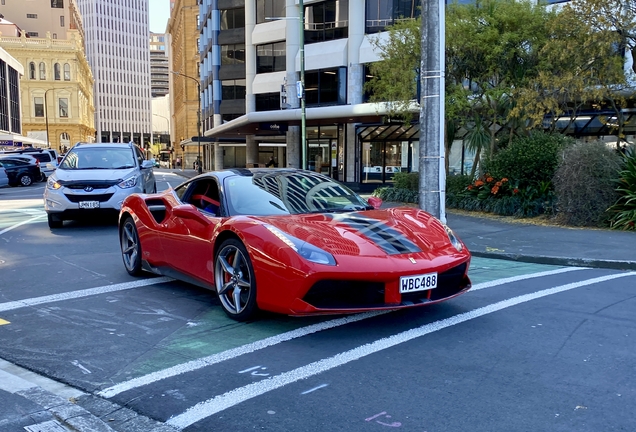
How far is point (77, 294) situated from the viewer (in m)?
6.42

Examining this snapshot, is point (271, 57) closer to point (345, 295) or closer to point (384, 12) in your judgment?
point (384, 12)

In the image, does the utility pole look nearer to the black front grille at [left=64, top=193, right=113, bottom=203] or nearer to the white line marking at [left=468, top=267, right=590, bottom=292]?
the white line marking at [left=468, top=267, right=590, bottom=292]

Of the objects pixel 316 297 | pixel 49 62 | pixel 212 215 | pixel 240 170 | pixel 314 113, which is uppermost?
pixel 49 62

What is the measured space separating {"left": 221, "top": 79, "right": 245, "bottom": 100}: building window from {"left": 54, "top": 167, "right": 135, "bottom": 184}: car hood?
40007 mm

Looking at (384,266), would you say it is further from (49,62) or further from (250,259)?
(49,62)

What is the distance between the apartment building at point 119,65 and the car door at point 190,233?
169m

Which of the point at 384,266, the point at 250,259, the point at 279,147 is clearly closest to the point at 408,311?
the point at 384,266

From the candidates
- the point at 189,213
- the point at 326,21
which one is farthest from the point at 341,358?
the point at 326,21

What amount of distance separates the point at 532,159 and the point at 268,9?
30467 millimetres

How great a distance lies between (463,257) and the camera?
5250 millimetres

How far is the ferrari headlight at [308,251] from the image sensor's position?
4.57m

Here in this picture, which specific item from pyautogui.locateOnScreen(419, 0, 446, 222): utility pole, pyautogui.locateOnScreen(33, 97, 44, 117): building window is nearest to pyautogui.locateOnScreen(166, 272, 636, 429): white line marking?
pyautogui.locateOnScreen(419, 0, 446, 222): utility pole

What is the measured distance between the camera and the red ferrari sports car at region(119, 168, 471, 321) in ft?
15.1

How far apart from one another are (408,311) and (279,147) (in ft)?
147
